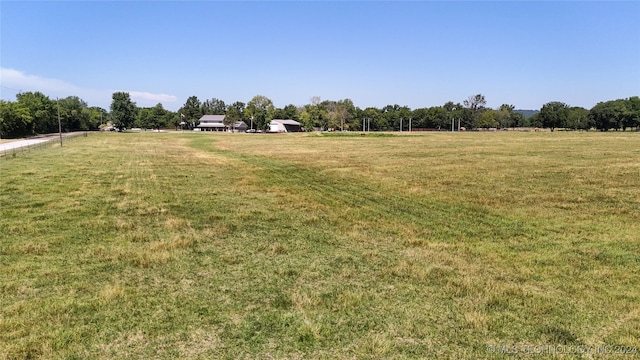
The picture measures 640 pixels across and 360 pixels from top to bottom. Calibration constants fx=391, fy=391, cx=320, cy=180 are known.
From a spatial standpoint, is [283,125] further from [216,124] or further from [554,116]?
[554,116]

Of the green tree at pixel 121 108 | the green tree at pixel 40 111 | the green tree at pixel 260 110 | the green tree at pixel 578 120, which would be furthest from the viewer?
the green tree at pixel 578 120

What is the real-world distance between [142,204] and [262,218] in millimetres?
5107

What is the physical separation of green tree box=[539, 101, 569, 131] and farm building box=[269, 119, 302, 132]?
361ft

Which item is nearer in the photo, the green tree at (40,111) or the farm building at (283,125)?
the green tree at (40,111)

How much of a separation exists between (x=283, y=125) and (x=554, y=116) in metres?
118

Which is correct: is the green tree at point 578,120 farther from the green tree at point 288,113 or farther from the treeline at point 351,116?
the green tree at point 288,113

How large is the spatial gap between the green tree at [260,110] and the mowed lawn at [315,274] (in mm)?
140540

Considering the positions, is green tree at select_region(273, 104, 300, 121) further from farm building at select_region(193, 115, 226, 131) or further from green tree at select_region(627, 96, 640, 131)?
green tree at select_region(627, 96, 640, 131)

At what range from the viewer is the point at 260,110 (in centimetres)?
15988

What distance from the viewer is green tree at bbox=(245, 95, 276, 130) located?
15438cm

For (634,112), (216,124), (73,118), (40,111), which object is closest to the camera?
(40,111)

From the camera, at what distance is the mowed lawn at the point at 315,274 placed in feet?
17.1

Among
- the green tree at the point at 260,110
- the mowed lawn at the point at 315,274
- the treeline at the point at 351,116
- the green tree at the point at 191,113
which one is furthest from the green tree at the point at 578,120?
the mowed lawn at the point at 315,274

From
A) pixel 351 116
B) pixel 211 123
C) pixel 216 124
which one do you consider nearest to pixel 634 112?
pixel 351 116
